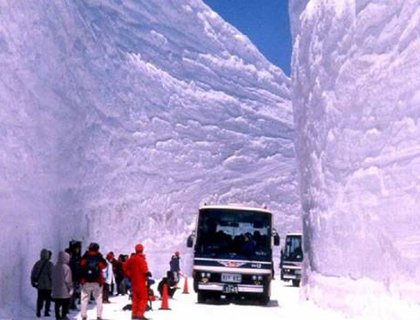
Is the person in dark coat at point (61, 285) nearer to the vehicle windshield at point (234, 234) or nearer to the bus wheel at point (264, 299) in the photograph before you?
the vehicle windshield at point (234, 234)

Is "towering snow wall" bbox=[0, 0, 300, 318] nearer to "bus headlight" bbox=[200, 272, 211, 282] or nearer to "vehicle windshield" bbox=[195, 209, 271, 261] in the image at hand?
"bus headlight" bbox=[200, 272, 211, 282]

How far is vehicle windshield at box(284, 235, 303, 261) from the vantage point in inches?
1259

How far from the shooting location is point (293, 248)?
106ft

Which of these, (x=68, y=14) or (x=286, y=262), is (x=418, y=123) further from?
(x=286, y=262)

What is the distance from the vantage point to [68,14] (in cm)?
2741

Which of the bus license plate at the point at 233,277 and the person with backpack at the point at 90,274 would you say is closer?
the person with backpack at the point at 90,274

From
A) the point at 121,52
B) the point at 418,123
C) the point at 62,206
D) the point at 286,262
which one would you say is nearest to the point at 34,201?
the point at 62,206

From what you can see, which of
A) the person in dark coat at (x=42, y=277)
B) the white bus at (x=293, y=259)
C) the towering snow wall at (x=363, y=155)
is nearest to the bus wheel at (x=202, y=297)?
the towering snow wall at (x=363, y=155)

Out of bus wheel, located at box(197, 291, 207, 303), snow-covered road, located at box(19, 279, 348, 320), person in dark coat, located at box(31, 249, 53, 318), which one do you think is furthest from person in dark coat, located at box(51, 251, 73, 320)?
bus wheel, located at box(197, 291, 207, 303)

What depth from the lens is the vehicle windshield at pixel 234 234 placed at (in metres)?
18.3

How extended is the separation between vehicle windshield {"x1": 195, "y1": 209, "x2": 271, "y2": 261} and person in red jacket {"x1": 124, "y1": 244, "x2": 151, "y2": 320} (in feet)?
15.2

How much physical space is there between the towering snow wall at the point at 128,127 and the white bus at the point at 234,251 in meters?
3.96

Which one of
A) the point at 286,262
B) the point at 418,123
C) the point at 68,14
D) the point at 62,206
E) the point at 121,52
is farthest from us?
the point at 121,52

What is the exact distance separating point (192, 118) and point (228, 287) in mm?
27233
